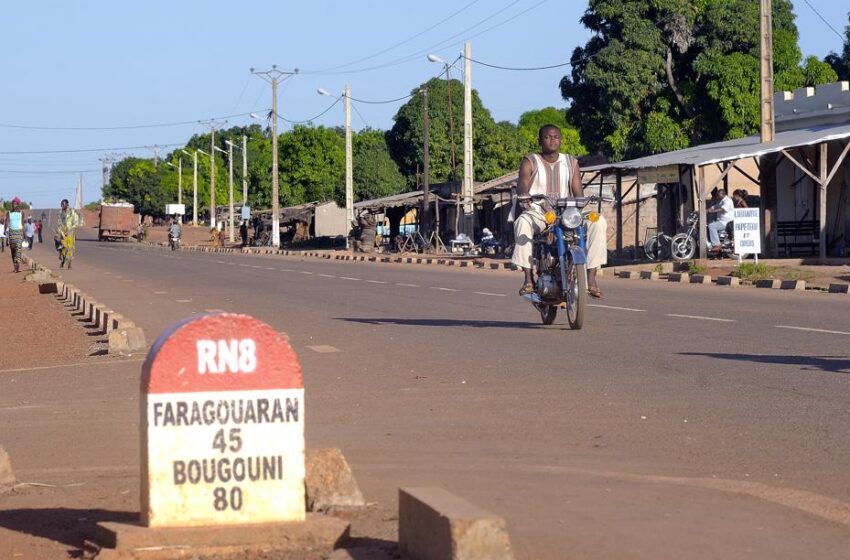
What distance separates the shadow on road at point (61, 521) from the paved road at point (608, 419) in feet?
3.89

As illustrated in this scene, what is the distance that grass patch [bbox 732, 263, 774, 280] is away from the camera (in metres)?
24.2

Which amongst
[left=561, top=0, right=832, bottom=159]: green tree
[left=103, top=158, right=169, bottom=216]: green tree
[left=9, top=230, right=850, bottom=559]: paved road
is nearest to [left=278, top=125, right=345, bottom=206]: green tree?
[left=561, top=0, right=832, bottom=159]: green tree

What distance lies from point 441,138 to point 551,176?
63143 mm

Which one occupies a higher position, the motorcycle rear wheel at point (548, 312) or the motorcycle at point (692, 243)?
the motorcycle at point (692, 243)

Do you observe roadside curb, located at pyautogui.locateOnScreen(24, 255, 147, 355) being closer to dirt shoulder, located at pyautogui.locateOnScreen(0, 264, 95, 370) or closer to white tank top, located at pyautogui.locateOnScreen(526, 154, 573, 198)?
dirt shoulder, located at pyautogui.locateOnScreen(0, 264, 95, 370)

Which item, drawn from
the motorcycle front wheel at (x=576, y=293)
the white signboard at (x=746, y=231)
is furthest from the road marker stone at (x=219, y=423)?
the white signboard at (x=746, y=231)

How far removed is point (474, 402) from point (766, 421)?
6.65ft

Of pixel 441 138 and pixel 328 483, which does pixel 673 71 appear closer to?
pixel 441 138

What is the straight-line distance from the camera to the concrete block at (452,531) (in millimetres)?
4055

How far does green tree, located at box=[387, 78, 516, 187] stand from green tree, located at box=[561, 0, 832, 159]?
23491 mm

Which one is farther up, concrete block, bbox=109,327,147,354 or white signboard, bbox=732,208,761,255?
white signboard, bbox=732,208,761,255

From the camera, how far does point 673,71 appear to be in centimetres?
5172

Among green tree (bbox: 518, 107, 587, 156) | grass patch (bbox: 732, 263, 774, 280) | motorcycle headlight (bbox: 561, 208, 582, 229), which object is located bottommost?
grass patch (bbox: 732, 263, 774, 280)

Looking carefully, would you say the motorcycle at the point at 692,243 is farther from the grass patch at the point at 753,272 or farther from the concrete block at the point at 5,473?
the concrete block at the point at 5,473
